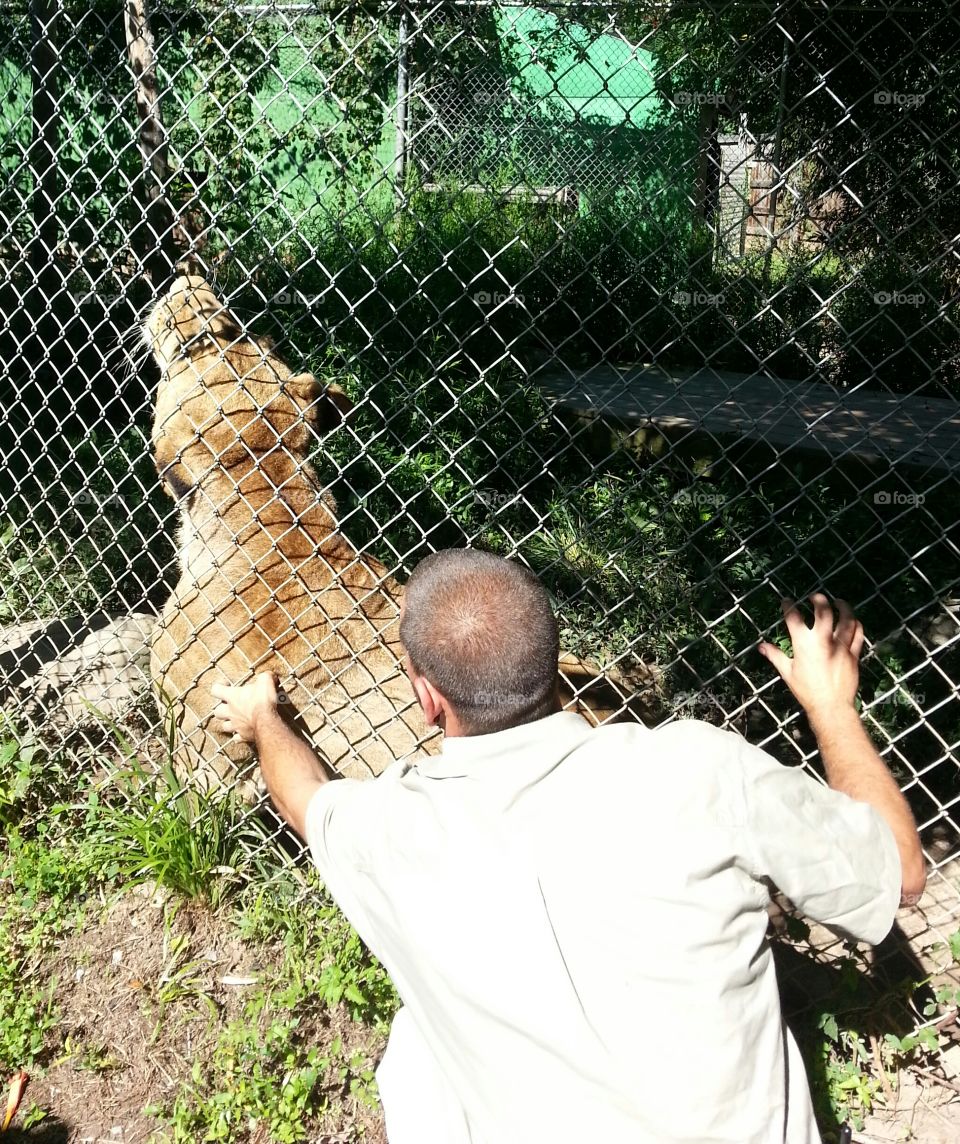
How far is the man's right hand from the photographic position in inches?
86.2

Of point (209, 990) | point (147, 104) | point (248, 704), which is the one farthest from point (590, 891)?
point (147, 104)

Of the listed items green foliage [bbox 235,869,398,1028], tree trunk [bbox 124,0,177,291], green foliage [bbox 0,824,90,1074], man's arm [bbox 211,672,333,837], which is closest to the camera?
man's arm [bbox 211,672,333,837]

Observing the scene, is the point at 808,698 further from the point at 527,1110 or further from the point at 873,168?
the point at 873,168

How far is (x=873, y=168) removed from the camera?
23.3 feet

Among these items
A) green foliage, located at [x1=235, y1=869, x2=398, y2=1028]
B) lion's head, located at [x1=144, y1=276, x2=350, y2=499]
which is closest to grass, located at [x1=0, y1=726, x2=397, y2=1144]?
green foliage, located at [x1=235, y1=869, x2=398, y2=1028]

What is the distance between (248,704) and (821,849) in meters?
1.75

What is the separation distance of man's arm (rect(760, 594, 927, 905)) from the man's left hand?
142 cm

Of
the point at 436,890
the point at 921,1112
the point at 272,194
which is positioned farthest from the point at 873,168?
the point at 436,890

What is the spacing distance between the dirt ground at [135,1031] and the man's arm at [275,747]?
2.73 feet

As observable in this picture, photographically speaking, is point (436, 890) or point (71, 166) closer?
point (436, 890)

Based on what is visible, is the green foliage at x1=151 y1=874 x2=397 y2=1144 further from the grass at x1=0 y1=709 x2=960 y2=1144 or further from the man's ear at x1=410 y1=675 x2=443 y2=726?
the man's ear at x1=410 y1=675 x2=443 y2=726

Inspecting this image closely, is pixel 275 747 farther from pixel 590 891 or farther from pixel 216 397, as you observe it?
→ pixel 216 397

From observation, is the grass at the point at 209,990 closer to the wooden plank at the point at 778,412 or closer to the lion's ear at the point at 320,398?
Answer: the lion's ear at the point at 320,398

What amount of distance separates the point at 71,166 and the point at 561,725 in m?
7.60
